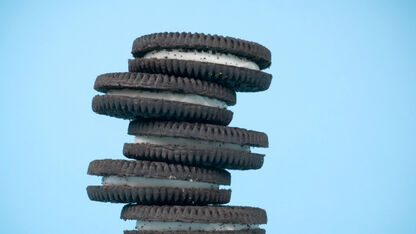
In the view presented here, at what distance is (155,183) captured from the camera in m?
6.62

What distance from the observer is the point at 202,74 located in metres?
6.68

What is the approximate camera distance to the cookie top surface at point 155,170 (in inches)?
258

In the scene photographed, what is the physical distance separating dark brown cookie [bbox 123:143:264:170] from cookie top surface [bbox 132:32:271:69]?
0.61 m

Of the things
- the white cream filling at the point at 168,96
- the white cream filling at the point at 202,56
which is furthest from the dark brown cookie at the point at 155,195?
the white cream filling at the point at 202,56

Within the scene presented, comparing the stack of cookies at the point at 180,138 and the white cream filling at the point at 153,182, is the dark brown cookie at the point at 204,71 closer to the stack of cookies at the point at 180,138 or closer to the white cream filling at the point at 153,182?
the stack of cookies at the point at 180,138

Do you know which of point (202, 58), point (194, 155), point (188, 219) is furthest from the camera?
point (202, 58)

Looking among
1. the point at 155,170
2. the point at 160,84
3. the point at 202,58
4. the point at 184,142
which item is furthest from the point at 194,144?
the point at 202,58

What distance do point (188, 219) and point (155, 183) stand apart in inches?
12.8

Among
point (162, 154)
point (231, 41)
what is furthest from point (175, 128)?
point (231, 41)

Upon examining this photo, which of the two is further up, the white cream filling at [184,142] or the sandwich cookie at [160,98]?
the sandwich cookie at [160,98]

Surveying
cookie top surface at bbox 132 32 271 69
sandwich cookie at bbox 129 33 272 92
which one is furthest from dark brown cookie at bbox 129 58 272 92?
cookie top surface at bbox 132 32 271 69

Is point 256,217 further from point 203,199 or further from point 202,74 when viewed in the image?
point 202,74

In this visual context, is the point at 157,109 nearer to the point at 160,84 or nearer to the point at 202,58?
the point at 160,84

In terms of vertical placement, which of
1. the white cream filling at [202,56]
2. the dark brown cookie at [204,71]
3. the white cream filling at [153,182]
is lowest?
the white cream filling at [153,182]
